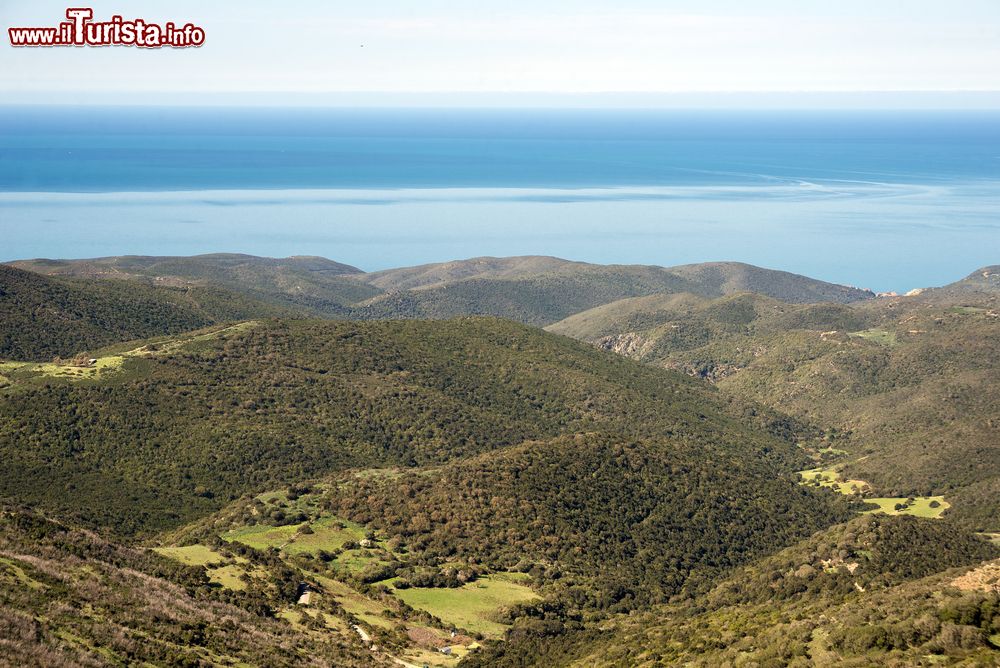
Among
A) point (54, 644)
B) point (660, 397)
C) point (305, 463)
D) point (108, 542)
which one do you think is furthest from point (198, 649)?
point (660, 397)

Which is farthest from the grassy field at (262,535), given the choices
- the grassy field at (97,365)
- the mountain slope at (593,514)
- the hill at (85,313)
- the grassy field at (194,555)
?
the hill at (85,313)

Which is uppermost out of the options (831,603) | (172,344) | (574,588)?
(172,344)

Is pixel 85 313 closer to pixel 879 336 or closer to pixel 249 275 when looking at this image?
pixel 249 275

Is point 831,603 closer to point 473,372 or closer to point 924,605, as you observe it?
point 924,605

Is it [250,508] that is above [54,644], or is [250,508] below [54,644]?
below

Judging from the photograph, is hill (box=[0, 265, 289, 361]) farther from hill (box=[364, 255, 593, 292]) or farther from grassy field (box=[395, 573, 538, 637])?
hill (box=[364, 255, 593, 292])

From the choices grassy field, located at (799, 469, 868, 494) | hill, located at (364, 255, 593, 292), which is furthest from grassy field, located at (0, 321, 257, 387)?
hill, located at (364, 255, 593, 292)

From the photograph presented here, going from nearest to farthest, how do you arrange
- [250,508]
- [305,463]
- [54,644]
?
[54,644] < [250,508] < [305,463]

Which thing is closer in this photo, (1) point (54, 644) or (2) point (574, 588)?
(1) point (54, 644)
